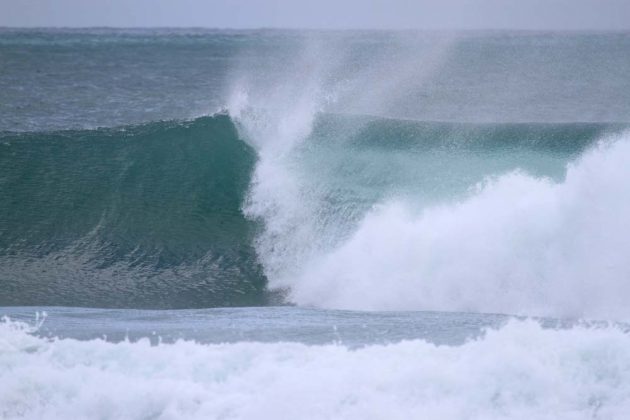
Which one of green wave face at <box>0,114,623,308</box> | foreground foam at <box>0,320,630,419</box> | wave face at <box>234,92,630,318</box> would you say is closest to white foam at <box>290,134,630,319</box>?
wave face at <box>234,92,630,318</box>

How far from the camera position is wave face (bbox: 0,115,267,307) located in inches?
426

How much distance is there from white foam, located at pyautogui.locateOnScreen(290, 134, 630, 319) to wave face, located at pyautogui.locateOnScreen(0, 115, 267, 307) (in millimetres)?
1238

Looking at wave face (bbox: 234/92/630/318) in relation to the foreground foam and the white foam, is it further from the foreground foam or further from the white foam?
the foreground foam

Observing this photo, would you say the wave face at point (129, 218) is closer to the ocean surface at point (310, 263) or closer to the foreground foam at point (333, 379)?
the ocean surface at point (310, 263)

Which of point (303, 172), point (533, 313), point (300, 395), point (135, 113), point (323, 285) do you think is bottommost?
point (300, 395)

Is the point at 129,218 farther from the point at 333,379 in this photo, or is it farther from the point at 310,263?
the point at 333,379

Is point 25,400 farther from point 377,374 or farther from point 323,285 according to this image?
point 323,285

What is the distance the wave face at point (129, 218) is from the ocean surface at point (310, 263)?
0.04 metres

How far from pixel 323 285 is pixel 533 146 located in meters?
5.50

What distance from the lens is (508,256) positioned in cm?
1045

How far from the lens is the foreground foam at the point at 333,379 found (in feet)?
19.0

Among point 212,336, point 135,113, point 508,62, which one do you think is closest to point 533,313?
point 212,336

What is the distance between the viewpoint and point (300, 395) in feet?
19.2

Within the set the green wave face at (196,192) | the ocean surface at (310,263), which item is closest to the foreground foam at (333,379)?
the ocean surface at (310,263)
